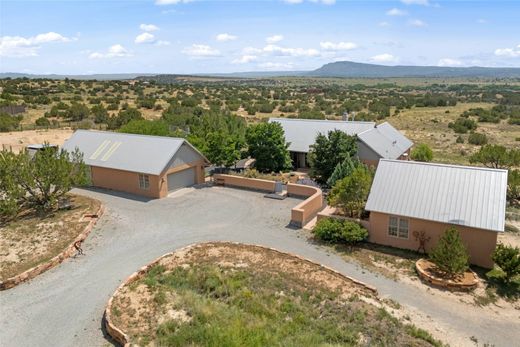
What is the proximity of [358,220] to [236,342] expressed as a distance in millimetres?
11789

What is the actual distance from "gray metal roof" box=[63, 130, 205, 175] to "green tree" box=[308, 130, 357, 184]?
865 centimetres

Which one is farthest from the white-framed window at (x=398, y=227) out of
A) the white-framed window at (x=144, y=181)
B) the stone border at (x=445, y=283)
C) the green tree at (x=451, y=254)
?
the white-framed window at (x=144, y=181)

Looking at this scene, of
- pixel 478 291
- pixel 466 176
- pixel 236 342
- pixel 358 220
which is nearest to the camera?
pixel 236 342

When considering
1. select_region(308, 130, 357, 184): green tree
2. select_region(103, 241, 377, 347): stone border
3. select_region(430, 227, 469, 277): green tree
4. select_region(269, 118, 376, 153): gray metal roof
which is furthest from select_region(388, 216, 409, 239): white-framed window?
select_region(269, 118, 376, 153): gray metal roof

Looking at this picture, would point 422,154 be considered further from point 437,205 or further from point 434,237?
point 434,237

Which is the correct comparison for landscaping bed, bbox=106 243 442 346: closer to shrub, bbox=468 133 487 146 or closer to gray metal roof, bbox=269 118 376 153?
gray metal roof, bbox=269 118 376 153

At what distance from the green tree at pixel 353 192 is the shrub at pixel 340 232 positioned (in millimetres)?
1908

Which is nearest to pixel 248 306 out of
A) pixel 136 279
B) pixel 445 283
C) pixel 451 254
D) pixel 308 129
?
pixel 136 279

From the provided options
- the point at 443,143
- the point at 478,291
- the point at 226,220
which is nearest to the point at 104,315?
the point at 226,220

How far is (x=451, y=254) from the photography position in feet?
56.9

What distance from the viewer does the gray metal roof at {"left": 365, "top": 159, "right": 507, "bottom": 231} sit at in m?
19.1

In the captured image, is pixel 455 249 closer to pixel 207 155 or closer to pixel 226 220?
pixel 226 220

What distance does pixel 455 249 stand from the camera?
17.3 m

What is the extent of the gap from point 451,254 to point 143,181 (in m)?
19.7
